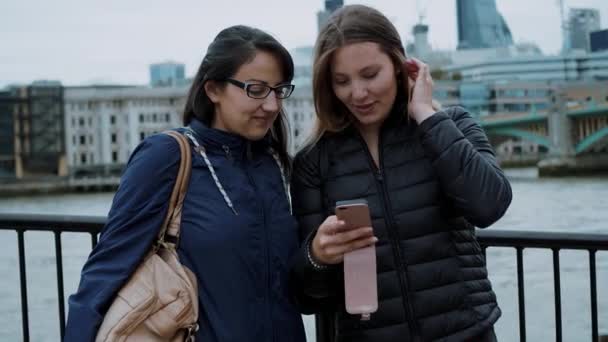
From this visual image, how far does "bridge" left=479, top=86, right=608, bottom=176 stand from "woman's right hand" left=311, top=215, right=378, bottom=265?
30.0 m

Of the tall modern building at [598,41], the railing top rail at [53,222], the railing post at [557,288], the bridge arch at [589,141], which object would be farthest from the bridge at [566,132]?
the railing top rail at [53,222]

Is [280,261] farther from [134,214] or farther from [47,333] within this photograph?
[47,333]

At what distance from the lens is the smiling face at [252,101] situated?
1231 mm

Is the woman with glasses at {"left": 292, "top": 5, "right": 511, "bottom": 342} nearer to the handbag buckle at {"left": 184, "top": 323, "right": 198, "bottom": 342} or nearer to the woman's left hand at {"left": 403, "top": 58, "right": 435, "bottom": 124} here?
the woman's left hand at {"left": 403, "top": 58, "right": 435, "bottom": 124}

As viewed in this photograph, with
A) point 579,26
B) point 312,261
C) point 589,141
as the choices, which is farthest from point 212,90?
point 579,26

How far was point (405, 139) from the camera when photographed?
129 centimetres

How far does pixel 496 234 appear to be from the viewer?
1.80m

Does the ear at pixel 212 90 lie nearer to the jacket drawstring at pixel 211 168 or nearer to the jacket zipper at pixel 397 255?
the jacket drawstring at pixel 211 168

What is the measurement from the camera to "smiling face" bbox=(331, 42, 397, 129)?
1.23 m

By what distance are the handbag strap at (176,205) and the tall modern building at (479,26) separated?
247 ft

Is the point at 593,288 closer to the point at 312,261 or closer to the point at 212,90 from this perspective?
the point at 312,261

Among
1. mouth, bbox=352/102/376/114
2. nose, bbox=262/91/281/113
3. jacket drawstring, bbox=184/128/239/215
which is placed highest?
nose, bbox=262/91/281/113

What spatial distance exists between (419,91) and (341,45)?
0.50ft

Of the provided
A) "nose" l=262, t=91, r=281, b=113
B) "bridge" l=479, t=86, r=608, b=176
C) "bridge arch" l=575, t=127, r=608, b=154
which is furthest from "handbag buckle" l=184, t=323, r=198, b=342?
"bridge arch" l=575, t=127, r=608, b=154
